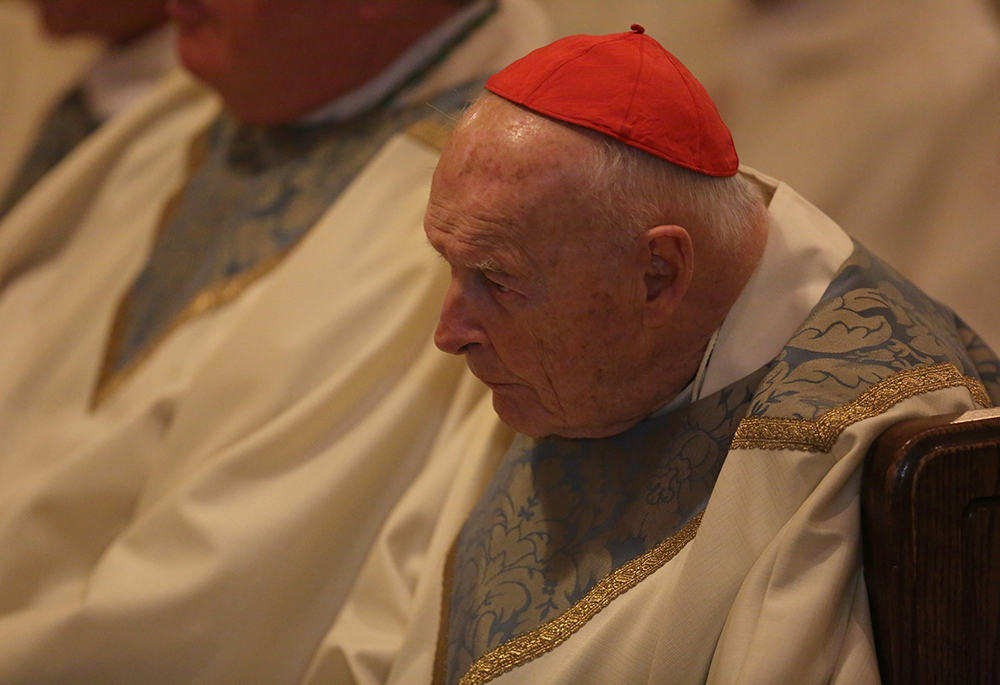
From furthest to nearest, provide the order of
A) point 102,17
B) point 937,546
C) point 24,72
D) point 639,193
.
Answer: point 24,72 → point 102,17 → point 639,193 → point 937,546

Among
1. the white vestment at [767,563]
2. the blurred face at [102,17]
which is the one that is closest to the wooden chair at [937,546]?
the white vestment at [767,563]

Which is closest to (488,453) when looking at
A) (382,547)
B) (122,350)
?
(382,547)

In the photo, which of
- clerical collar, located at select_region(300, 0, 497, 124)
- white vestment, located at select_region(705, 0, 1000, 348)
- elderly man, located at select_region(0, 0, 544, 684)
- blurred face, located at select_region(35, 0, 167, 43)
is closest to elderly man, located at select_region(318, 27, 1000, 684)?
elderly man, located at select_region(0, 0, 544, 684)

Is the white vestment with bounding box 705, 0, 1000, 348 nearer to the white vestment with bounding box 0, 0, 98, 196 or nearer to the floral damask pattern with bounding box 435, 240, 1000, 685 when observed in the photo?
the floral damask pattern with bounding box 435, 240, 1000, 685

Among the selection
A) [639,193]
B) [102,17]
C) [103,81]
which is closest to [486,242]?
[639,193]

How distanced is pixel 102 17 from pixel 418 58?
1.29 meters

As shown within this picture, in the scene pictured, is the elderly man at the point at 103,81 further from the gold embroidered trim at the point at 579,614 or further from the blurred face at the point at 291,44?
the gold embroidered trim at the point at 579,614

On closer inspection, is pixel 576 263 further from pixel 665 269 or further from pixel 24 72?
pixel 24 72

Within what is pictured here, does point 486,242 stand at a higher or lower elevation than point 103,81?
higher

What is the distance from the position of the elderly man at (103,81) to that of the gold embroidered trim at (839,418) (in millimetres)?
2482

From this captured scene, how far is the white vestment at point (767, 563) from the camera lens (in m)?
0.98

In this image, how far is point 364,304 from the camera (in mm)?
1790

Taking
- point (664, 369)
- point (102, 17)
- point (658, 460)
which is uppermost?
point (102, 17)

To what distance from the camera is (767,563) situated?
999 millimetres
